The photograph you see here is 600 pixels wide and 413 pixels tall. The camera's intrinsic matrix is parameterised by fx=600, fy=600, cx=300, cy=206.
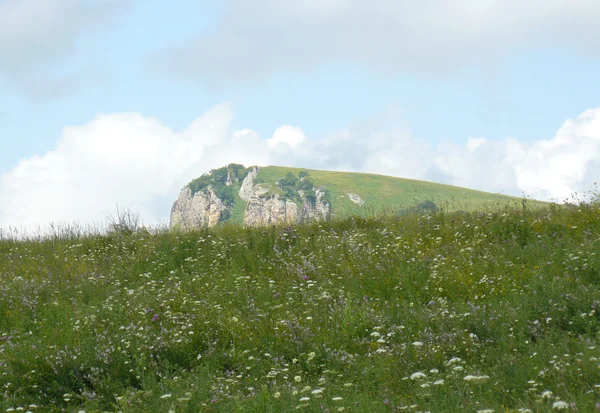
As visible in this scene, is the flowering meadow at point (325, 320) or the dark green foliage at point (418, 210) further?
the dark green foliage at point (418, 210)

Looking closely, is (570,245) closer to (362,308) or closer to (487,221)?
(487,221)

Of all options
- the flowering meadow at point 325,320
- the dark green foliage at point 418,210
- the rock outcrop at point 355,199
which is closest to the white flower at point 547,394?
the flowering meadow at point 325,320

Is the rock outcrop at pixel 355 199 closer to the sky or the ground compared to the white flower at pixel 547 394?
closer to the sky

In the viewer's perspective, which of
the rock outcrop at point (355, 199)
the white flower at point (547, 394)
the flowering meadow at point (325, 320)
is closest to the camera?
the white flower at point (547, 394)

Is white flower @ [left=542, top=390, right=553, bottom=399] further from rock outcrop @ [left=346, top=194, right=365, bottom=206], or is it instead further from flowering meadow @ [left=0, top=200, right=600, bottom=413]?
rock outcrop @ [left=346, top=194, right=365, bottom=206]

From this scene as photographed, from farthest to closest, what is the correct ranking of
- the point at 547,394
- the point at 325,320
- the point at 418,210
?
the point at 418,210
the point at 325,320
the point at 547,394

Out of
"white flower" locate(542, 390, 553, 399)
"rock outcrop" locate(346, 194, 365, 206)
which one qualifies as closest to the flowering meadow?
"white flower" locate(542, 390, 553, 399)

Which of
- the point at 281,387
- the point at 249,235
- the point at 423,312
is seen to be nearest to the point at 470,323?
the point at 423,312

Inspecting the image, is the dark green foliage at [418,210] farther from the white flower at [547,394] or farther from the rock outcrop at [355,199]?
the rock outcrop at [355,199]

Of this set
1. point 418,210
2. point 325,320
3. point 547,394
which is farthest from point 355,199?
point 547,394

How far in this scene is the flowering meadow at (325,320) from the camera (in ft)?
17.4

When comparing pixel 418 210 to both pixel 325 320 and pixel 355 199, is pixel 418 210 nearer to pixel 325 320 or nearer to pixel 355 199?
pixel 325 320

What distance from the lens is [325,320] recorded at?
759cm

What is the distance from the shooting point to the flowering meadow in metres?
5.30
